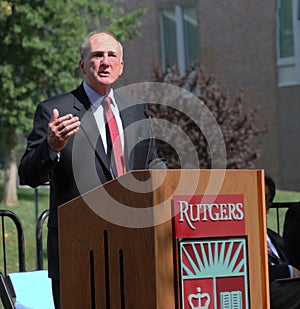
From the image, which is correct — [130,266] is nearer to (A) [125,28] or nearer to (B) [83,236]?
(B) [83,236]

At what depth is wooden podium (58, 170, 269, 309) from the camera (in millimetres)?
2969

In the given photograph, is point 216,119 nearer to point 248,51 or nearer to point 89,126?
point 248,51

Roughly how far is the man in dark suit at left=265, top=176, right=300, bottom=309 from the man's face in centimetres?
135

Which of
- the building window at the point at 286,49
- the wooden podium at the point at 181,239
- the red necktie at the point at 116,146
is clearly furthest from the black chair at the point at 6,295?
the building window at the point at 286,49

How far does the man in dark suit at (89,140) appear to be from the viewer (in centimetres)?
386

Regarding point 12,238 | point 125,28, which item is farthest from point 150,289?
point 125,28

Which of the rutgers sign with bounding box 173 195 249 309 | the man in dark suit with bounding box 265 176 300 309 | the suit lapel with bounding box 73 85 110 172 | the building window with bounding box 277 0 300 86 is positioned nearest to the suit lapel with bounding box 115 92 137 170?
the suit lapel with bounding box 73 85 110 172

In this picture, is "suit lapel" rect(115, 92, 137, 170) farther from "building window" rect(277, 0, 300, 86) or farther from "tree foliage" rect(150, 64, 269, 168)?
"building window" rect(277, 0, 300, 86)

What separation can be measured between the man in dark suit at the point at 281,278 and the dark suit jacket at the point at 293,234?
59 mm

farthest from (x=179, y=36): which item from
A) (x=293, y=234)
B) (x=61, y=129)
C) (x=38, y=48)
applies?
(x=61, y=129)

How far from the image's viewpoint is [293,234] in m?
4.53

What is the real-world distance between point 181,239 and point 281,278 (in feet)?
5.49

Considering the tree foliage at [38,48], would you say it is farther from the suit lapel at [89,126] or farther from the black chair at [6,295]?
the suit lapel at [89,126]

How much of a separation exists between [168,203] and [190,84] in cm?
1769
